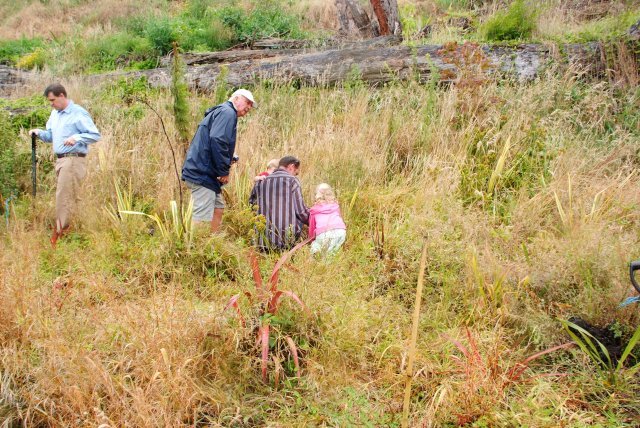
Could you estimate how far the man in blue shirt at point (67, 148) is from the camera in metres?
6.22

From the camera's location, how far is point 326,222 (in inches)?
220

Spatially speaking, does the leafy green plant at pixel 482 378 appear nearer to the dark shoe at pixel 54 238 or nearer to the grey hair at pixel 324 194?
the grey hair at pixel 324 194

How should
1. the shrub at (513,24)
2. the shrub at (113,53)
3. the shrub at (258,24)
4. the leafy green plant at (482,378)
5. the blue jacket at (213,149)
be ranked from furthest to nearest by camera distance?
the shrub at (258,24)
the shrub at (113,53)
the shrub at (513,24)
the blue jacket at (213,149)
the leafy green plant at (482,378)

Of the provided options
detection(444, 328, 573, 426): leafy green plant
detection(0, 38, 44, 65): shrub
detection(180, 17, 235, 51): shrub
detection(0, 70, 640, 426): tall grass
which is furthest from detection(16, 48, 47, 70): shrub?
detection(444, 328, 573, 426): leafy green plant

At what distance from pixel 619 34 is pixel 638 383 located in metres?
6.58

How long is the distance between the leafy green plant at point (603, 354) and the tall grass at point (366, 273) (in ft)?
0.29

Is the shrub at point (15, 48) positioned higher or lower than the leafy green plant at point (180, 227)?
higher

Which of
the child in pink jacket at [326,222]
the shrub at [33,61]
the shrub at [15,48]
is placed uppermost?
the shrub at [15,48]

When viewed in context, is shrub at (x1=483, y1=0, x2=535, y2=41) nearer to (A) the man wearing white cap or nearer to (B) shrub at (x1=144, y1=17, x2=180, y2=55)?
(A) the man wearing white cap

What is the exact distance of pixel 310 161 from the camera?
684 cm

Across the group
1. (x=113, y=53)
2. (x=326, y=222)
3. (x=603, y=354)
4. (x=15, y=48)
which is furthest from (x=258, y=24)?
(x=603, y=354)

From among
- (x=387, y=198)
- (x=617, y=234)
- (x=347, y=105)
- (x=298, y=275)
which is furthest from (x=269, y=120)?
(x=617, y=234)

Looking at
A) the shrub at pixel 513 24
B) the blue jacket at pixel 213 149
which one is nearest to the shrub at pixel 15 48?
the blue jacket at pixel 213 149

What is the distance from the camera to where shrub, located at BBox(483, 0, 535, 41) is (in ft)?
30.7
